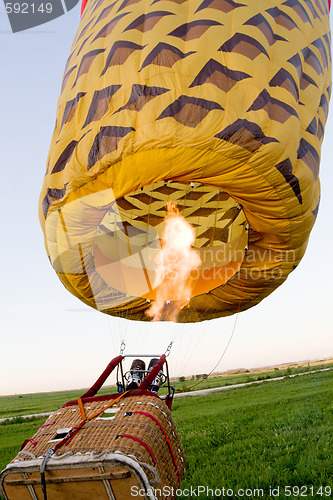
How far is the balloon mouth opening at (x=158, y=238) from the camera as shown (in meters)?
5.72

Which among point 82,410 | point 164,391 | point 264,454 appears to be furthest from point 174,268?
point 164,391

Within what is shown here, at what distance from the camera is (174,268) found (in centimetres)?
648

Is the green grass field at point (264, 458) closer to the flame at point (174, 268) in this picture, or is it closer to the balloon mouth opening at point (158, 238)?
the flame at point (174, 268)

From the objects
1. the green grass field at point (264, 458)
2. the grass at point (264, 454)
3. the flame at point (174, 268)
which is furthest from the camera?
the flame at point (174, 268)

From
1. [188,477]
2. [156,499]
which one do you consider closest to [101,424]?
[156,499]

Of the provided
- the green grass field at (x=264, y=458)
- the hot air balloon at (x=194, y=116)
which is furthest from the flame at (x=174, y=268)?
the green grass field at (x=264, y=458)

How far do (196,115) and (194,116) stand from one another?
0.06 feet

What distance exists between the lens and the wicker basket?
2.45 meters

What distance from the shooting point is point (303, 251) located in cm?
486

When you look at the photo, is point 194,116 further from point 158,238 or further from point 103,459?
point 158,238

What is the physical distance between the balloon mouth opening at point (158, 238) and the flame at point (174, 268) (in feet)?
0.18

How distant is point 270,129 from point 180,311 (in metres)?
3.80

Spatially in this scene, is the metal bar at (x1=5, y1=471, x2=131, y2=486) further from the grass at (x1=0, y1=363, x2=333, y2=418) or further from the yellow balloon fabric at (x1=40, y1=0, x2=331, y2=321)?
the grass at (x1=0, y1=363, x2=333, y2=418)

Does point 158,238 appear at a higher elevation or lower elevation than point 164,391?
higher
